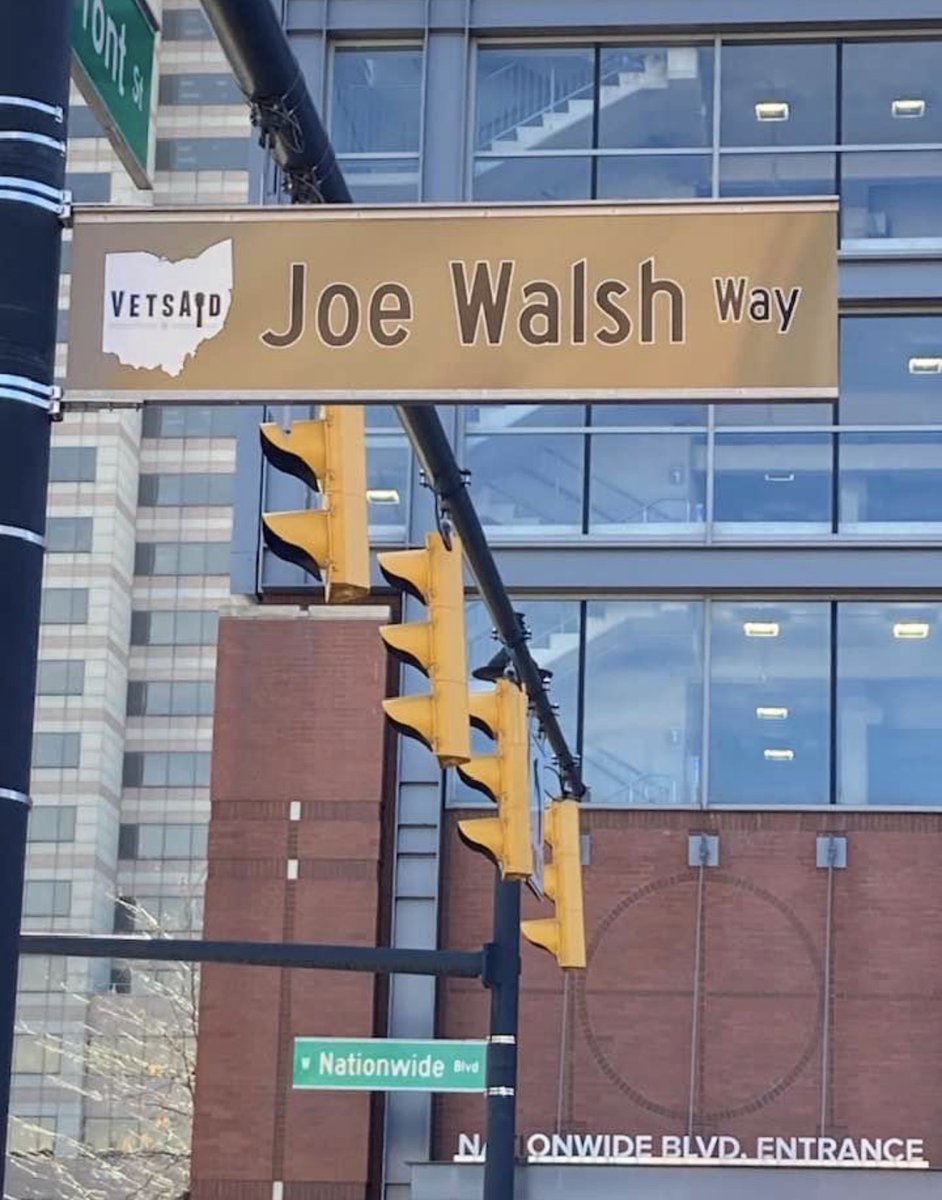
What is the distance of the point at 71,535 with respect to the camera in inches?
4230

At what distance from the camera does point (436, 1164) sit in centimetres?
2259

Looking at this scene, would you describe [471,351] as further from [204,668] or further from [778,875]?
[204,668]

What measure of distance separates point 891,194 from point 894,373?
190cm

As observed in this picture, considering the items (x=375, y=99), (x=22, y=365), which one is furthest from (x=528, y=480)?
(x=22, y=365)

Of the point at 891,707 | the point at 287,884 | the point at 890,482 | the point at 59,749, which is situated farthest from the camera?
the point at 59,749

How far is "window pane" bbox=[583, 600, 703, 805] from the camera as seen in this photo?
83.6ft

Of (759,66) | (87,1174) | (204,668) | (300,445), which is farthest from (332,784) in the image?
(204,668)

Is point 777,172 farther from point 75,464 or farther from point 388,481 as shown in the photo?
point 75,464

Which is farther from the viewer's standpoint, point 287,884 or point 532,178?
point 532,178

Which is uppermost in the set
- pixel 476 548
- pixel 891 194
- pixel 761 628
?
pixel 891 194

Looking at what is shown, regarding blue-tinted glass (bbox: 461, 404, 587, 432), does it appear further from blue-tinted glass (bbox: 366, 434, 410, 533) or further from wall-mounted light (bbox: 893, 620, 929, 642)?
wall-mounted light (bbox: 893, 620, 929, 642)

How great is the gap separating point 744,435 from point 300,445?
55.1 ft

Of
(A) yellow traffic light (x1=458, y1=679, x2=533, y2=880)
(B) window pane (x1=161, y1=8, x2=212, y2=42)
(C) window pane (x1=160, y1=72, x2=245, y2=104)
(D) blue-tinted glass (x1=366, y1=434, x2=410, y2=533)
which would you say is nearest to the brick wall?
(D) blue-tinted glass (x1=366, y1=434, x2=410, y2=533)

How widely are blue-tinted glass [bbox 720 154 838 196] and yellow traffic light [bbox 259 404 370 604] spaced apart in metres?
17.5
